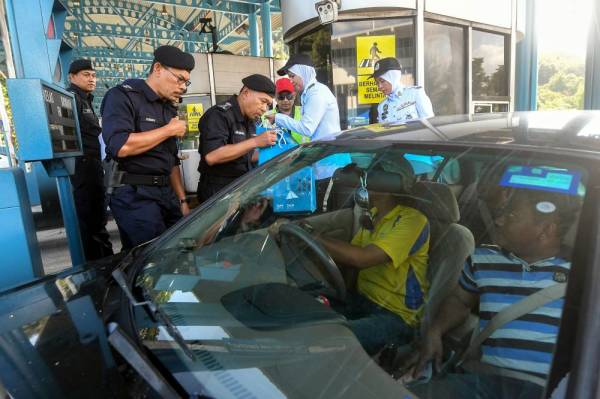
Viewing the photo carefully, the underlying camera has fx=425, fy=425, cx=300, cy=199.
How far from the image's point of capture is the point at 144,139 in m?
2.27

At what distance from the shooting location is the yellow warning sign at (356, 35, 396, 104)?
4863 mm

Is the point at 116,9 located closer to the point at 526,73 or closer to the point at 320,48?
the point at 320,48

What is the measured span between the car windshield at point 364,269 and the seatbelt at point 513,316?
14 mm

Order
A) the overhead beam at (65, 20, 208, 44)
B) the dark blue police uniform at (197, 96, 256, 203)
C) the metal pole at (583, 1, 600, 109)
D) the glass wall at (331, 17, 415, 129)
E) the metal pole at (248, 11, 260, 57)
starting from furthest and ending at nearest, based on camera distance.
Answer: the overhead beam at (65, 20, 208, 44) < the metal pole at (248, 11, 260, 57) < the metal pole at (583, 1, 600, 109) < the glass wall at (331, 17, 415, 129) < the dark blue police uniform at (197, 96, 256, 203)

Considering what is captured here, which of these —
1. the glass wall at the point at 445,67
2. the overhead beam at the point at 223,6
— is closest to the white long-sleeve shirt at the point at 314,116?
the glass wall at the point at 445,67

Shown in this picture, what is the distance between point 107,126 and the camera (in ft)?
7.41

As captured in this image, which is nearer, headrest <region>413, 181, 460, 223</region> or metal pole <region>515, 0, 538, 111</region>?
headrest <region>413, 181, 460, 223</region>

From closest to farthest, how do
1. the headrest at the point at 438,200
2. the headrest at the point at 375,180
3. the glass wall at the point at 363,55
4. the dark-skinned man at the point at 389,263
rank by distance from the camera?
the dark-skinned man at the point at 389,263 < the headrest at the point at 438,200 < the headrest at the point at 375,180 < the glass wall at the point at 363,55

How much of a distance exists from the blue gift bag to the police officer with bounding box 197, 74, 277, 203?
708 mm

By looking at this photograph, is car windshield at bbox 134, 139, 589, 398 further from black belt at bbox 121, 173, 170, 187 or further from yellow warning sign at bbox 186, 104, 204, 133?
yellow warning sign at bbox 186, 104, 204, 133

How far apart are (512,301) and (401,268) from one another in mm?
431

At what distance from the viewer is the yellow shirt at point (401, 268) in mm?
1446

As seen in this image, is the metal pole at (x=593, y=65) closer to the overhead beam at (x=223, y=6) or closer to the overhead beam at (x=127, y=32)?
the overhead beam at (x=223, y=6)

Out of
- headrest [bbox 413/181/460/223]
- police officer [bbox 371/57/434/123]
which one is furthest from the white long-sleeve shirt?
headrest [bbox 413/181/460/223]
